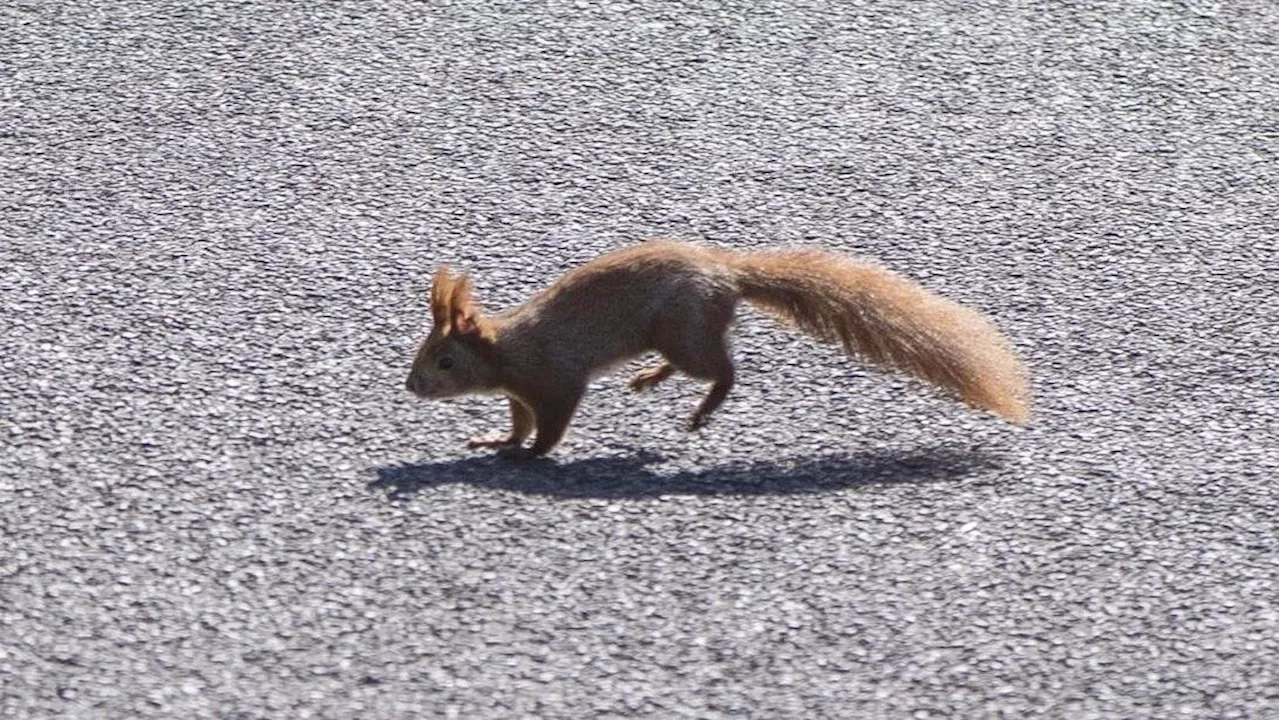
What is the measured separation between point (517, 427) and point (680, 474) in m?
0.41

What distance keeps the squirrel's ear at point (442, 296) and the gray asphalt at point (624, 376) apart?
0.24 m

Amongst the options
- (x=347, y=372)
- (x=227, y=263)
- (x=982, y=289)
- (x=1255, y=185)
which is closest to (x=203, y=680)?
(x=347, y=372)

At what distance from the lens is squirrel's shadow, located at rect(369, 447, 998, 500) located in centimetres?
459

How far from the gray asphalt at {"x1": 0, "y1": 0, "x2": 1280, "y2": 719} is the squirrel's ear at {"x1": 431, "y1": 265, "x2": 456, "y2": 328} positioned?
24cm

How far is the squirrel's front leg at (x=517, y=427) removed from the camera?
4.84 meters

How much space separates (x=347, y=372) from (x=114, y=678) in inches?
57.0

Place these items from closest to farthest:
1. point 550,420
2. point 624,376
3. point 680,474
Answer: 1. point 680,474
2. point 550,420
3. point 624,376

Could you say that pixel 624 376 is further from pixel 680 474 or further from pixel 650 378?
pixel 680 474

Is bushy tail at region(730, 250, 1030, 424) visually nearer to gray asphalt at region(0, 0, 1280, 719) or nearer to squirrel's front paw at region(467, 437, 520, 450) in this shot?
gray asphalt at region(0, 0, 1280, 719)

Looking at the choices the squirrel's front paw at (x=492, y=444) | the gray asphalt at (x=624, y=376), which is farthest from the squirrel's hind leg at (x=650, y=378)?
the squirrel's front paw at (x=492, y=444)

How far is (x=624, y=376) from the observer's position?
5.25 meters

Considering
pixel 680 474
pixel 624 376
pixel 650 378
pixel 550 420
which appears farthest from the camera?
pixel 624 376

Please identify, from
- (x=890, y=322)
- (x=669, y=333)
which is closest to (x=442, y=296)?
(x=669, y=333)

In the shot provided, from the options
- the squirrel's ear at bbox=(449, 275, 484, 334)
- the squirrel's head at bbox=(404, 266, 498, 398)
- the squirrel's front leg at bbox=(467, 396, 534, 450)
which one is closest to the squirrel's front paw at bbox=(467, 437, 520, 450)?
the squirrel's front leg at bbox=(467, 396, 534, 450)
